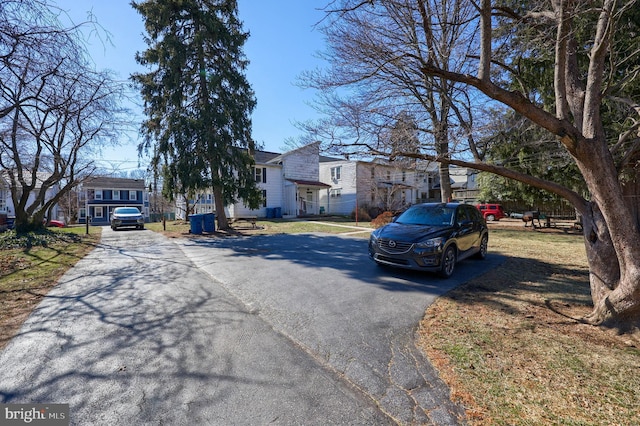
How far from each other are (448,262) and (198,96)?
15572mm

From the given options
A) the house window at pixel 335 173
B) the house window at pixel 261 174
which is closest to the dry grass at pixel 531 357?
the house window at pixel 261 174

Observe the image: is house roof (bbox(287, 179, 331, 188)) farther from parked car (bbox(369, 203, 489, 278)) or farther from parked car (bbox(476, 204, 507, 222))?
parked car (bbox(369, 203, 489, 278))

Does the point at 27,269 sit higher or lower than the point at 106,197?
lower

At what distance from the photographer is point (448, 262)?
663cm

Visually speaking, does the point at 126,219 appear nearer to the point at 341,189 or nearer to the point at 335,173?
the point at 341,189

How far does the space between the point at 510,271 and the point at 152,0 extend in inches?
775

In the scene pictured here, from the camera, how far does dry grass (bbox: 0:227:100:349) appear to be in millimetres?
4609

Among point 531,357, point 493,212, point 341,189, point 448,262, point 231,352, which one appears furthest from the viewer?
point 341,189

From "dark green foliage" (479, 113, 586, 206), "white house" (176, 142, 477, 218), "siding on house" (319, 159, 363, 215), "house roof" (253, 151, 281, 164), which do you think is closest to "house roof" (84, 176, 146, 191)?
"white house" (176, 142, 477, 218)

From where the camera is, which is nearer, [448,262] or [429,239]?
[429,239]

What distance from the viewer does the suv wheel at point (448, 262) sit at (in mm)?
6434

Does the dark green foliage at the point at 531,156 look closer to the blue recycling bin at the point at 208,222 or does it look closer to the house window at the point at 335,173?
the blue recycling bin at the point at 208,222

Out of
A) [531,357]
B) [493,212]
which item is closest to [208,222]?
[531,357]

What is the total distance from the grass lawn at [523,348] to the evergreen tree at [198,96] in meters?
9.62
